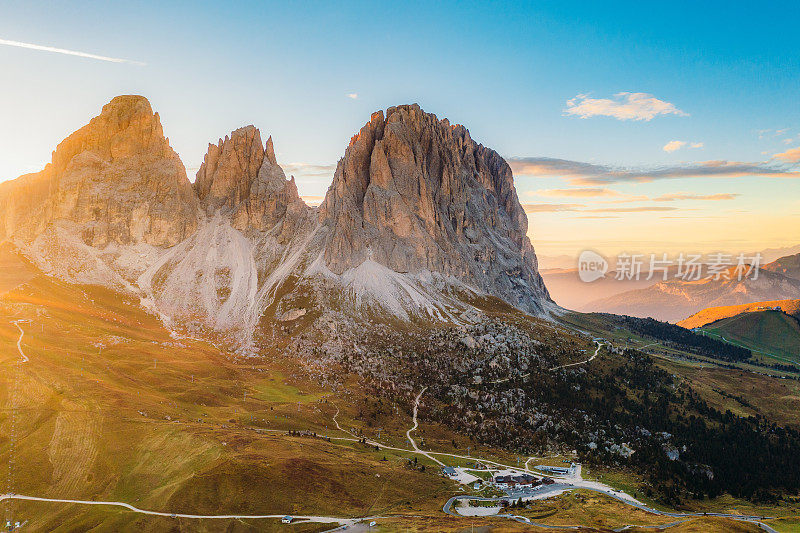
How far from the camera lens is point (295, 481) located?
128 m

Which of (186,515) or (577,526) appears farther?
(577,526)

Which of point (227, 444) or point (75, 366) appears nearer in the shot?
point (227, 444)

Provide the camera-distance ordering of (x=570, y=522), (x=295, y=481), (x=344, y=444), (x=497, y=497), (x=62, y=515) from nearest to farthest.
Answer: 1. (x=62, y=515)
2. (x=570, y=522)
3. (x=295, y=481)
4. (x=497, y=497)
5. (x=344, y=444)

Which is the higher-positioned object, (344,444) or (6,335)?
(6,335)

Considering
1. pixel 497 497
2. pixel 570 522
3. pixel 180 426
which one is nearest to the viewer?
pixel 570 522

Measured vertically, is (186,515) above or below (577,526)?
below

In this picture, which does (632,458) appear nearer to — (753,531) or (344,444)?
(753,531)

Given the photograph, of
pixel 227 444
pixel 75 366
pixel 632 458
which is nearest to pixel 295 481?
pixel 227 444

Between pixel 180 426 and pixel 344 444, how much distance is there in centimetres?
4873

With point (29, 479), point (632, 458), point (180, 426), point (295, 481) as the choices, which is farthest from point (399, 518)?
point (632, 458)

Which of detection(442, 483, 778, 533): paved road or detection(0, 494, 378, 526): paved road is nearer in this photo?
detection(0, 494, 378, 526): paved road

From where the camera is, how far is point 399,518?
376 ft

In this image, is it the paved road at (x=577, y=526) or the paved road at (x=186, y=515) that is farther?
the paved road at (x=577, y=526)

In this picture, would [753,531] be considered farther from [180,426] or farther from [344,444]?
[180,426]
